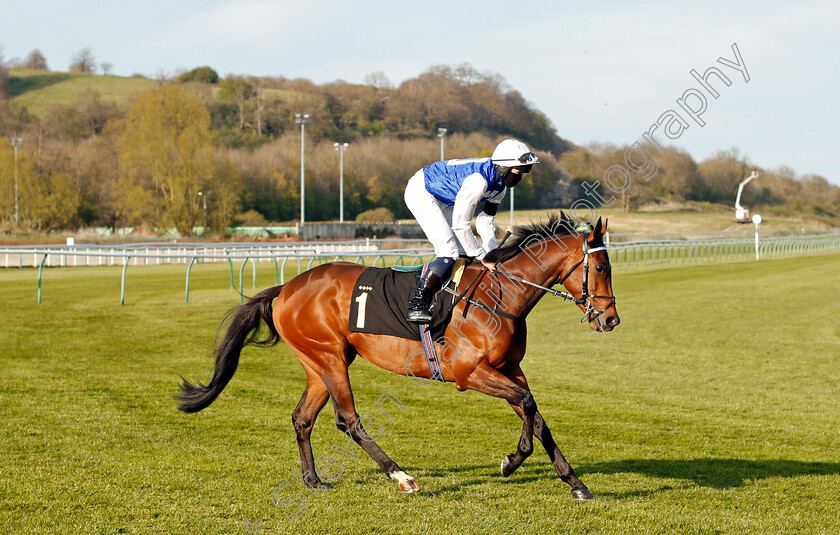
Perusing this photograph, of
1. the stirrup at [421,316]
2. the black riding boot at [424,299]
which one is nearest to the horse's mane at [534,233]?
the black riding boot at [424,299]

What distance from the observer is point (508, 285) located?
438cm

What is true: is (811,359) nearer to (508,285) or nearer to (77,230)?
(508,285)

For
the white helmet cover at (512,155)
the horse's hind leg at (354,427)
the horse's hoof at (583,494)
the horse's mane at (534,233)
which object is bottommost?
the horse's hoof at (583,494)

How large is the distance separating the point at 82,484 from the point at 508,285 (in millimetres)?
2631

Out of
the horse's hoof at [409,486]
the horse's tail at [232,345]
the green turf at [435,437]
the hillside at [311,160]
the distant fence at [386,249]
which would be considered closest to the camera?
the green turf at [435,437]

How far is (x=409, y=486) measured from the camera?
13.8 feet

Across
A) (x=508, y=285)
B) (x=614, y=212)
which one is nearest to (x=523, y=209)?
(x=614, y=212)

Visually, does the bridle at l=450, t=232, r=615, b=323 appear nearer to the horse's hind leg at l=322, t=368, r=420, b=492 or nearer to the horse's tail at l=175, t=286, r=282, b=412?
the horse's hind leg at l=322, t=368, r=420, b=492

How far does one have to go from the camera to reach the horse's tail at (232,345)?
4.90m

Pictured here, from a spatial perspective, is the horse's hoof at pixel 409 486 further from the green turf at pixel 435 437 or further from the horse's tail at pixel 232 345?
the horse's tail at pixel 232 345

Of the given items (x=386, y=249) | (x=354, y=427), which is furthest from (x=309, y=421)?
(x=386, y=249)

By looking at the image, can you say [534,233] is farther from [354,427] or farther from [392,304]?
[354,427]

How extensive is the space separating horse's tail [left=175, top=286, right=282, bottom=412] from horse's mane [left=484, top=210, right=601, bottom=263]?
1.48 metres

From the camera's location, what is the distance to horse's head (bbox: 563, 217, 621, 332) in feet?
14.2
